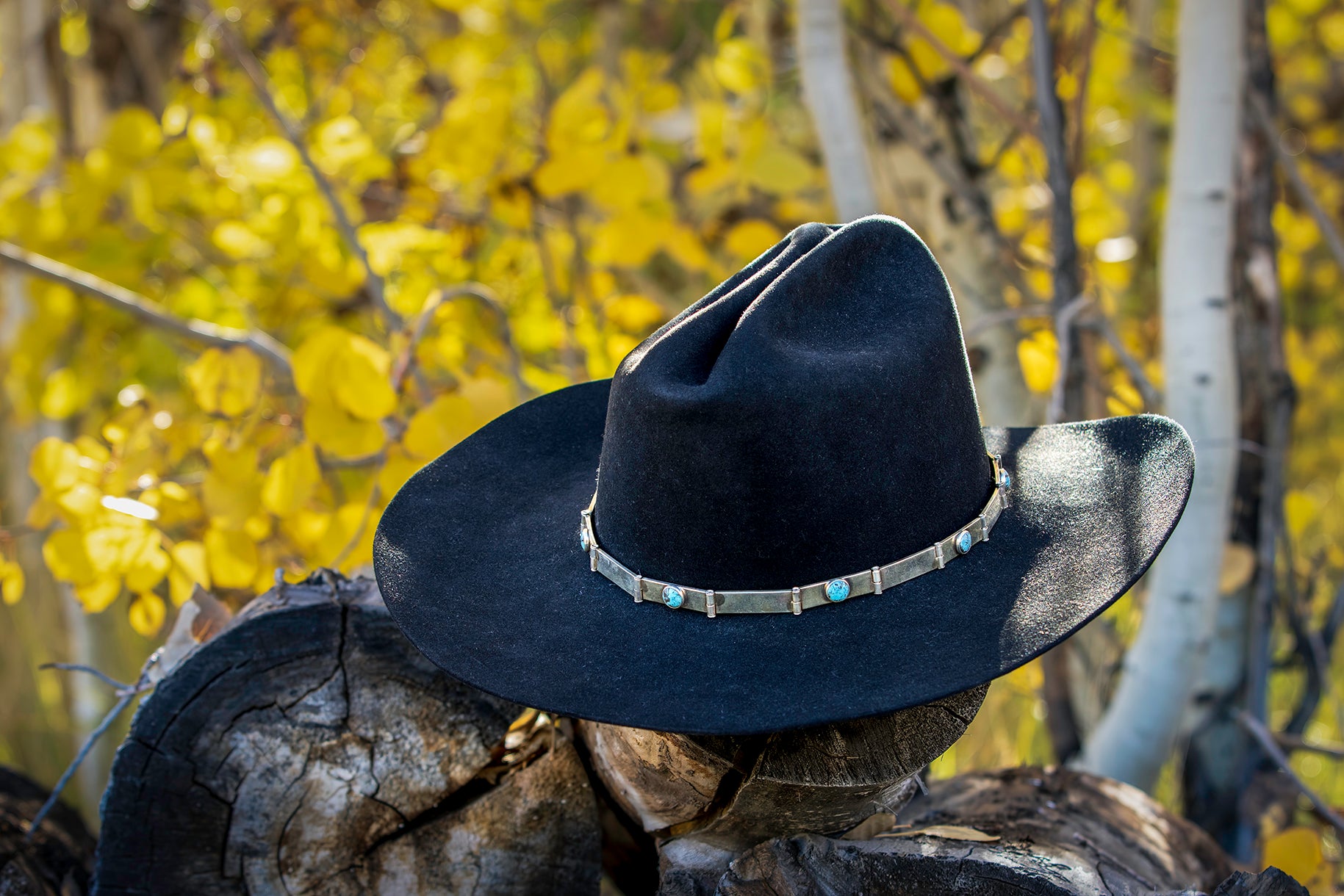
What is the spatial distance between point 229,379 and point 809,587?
105 centimetres

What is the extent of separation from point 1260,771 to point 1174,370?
A: 2.69 feet

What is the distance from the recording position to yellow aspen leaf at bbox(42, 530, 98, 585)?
138 cm

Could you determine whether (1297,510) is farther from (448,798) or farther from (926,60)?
(448,798)

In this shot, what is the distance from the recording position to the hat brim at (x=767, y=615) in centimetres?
80

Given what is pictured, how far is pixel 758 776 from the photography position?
3.01 feet

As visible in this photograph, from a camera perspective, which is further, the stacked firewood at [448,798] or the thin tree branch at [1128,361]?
the thin tree branch at [1128,361]

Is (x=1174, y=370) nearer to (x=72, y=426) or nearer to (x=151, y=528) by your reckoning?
(x=151, y=528)

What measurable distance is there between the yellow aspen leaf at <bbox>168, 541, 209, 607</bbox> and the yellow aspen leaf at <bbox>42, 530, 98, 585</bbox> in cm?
11

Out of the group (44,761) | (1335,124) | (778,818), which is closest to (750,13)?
(778,818)

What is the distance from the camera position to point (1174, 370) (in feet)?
5.18

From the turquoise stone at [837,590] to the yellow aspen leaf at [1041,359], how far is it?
110 centimetres

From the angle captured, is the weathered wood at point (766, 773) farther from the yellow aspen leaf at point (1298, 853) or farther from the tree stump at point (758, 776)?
the yellow aspen leaf at point (1298, 853)

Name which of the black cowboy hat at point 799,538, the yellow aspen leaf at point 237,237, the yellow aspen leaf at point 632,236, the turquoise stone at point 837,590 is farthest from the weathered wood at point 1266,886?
the yellow aspen leaf at point 237,237

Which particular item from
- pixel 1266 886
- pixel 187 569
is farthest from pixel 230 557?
pixel 1266 886
